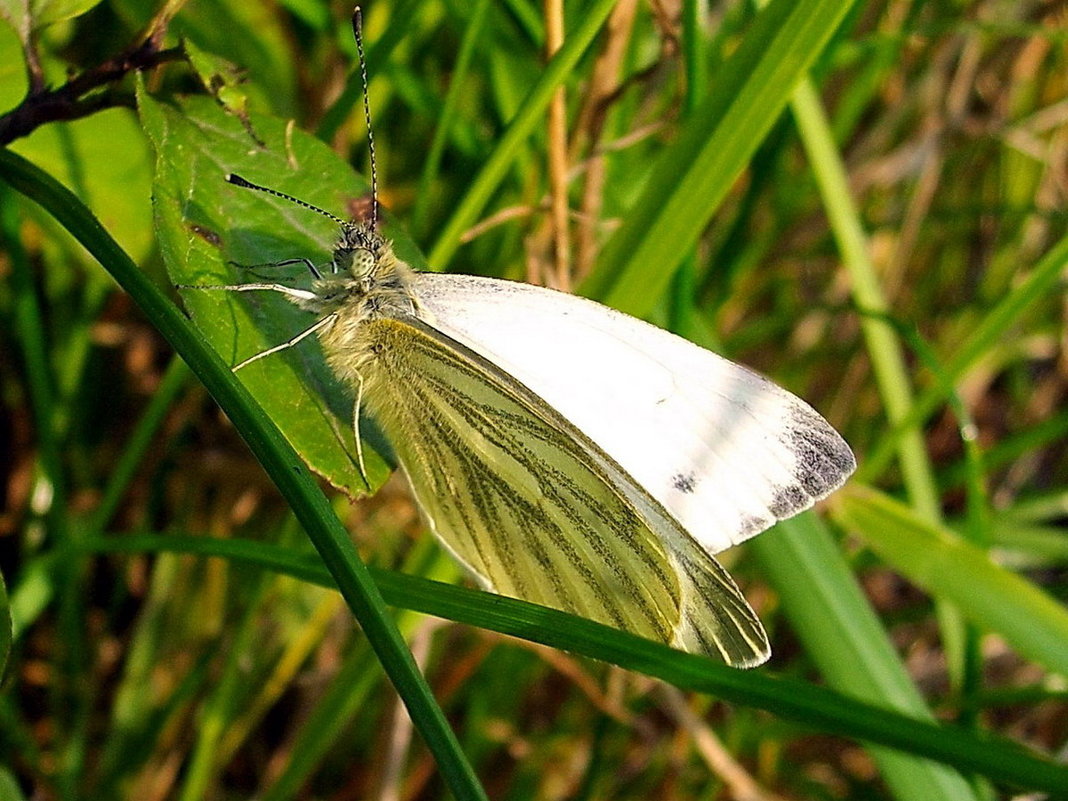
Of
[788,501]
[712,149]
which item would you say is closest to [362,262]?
[712,149]

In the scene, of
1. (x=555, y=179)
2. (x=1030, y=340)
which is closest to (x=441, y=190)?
(x=555, y=179)

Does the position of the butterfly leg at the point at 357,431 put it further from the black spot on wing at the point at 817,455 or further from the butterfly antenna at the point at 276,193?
the black spot on wing at the point at 817,455

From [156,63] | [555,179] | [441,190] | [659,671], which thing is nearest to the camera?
[659,671]

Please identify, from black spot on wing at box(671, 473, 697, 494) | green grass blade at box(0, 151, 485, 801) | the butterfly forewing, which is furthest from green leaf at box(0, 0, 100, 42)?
black spot on wing at box(671, 473, 697, 494)

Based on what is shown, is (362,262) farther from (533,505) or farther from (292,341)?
(533,505)

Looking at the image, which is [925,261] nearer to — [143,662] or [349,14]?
[349,14]

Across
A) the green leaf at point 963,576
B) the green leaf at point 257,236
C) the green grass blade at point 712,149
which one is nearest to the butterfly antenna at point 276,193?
the green leaf at point 257,236

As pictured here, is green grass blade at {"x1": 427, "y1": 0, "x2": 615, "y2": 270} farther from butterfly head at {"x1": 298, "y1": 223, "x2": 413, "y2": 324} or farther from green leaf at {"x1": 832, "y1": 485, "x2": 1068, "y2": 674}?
green leaf at {"x1": 832, "y1": 485, "x2": 1068, "y2": 674}
